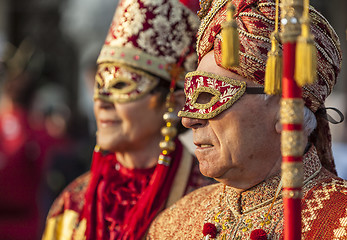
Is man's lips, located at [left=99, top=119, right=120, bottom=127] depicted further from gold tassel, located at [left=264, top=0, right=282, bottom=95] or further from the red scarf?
gold tassel, located at [left=264, top=0, right=282, bottom=95]

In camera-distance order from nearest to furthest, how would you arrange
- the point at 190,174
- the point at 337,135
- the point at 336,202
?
the point at 336,202
the point at 190,174
the point at 337,135

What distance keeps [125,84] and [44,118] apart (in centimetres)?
634

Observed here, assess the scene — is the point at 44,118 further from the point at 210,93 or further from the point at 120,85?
the point at 210,93

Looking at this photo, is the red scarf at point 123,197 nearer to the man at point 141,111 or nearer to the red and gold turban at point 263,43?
the man at point 141,111

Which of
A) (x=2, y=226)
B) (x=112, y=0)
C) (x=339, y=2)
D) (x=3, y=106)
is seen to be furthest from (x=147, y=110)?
(x=112, y=0)

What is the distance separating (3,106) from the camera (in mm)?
8641

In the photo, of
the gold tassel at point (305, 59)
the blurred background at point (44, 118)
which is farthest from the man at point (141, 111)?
the gold tassel at point (305, 59)

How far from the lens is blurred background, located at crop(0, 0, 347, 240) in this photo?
7078 millimetres

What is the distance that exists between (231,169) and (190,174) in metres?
1.21

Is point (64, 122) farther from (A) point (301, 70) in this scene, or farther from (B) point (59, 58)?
(A) point (301, 70)

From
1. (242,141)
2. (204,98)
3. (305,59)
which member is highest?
(305,59)

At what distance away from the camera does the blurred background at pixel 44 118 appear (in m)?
7.08

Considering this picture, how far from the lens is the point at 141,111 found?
12.6 feet

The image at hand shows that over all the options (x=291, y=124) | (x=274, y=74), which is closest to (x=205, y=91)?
(x=274, y=74)
